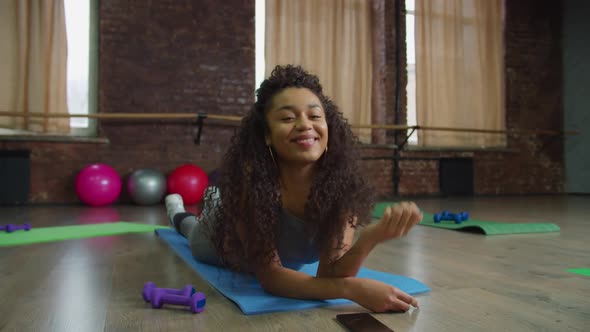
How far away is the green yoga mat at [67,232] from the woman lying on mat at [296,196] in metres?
1.56

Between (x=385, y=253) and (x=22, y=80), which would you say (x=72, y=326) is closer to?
(x=385, y=253)

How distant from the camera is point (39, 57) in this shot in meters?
4.46

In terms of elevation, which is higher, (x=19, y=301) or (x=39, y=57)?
(x=39, y=57)

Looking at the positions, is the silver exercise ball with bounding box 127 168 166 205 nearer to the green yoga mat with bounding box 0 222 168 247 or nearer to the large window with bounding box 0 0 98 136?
the large window with bounding box 0 0 98 136

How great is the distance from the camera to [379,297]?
3.68 feet

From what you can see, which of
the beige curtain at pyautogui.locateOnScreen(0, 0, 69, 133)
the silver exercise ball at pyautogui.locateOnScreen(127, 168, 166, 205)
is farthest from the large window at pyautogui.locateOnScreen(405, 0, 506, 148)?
the beige curtain at pyautogui.locateOnScreen(0, 0, 69, 133)

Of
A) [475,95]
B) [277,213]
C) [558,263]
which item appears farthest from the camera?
[475,95]

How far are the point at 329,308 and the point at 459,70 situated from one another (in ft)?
17.7

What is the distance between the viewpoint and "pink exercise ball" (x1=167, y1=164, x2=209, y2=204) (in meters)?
4.46

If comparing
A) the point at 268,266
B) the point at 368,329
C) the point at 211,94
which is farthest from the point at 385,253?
the point at 211,94

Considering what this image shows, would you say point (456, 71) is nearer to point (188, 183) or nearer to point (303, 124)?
point (188, 183)

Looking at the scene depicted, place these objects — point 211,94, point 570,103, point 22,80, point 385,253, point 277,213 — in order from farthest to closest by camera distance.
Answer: point 570,103, point 211,94, point 22,80, point 385,253, point 277,213

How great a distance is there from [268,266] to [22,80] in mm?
4247

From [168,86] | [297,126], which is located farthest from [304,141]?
[168,86]
